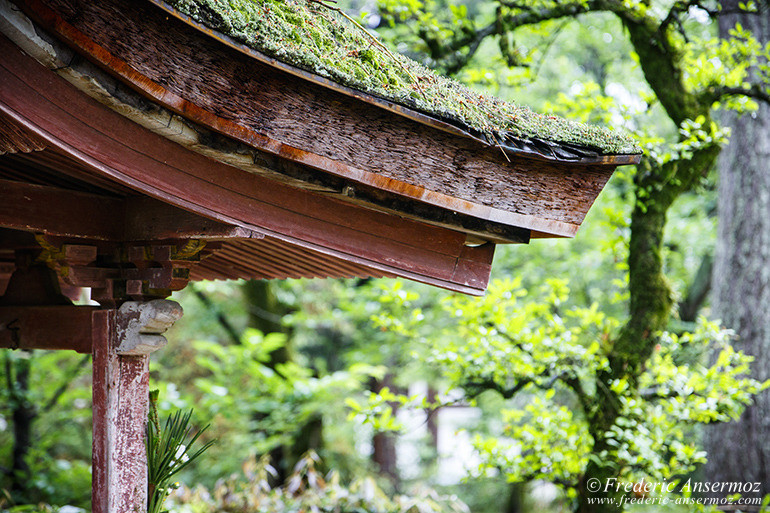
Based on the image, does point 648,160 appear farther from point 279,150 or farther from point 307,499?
point 307,499

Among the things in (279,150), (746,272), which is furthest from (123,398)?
(746,272)

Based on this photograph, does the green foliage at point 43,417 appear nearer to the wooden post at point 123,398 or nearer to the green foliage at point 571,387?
the wooden post at point 123,398

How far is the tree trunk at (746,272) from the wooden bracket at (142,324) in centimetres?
519

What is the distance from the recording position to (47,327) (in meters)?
2.72

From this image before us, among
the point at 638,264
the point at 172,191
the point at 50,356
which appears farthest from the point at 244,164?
the point at 50,356

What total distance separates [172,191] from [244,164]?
22cm

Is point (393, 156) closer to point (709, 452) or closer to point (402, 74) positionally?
point (402, 74)

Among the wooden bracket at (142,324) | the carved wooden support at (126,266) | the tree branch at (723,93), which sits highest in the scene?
the tree branch at (723,93)

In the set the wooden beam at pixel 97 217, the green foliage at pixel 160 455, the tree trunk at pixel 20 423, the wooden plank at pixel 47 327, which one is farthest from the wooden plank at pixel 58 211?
the tree trunk at pixel 20 423

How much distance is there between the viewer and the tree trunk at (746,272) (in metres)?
5.34

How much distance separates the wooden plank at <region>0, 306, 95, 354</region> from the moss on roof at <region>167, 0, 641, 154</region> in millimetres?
1510

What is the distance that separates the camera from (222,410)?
5.95 m

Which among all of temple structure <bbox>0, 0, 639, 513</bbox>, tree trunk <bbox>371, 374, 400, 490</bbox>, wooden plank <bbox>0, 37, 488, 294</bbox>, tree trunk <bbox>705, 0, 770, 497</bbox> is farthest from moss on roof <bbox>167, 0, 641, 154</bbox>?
tree trunk <bbox>371, 374, 400, 490</bbox>

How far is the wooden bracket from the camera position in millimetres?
2188
